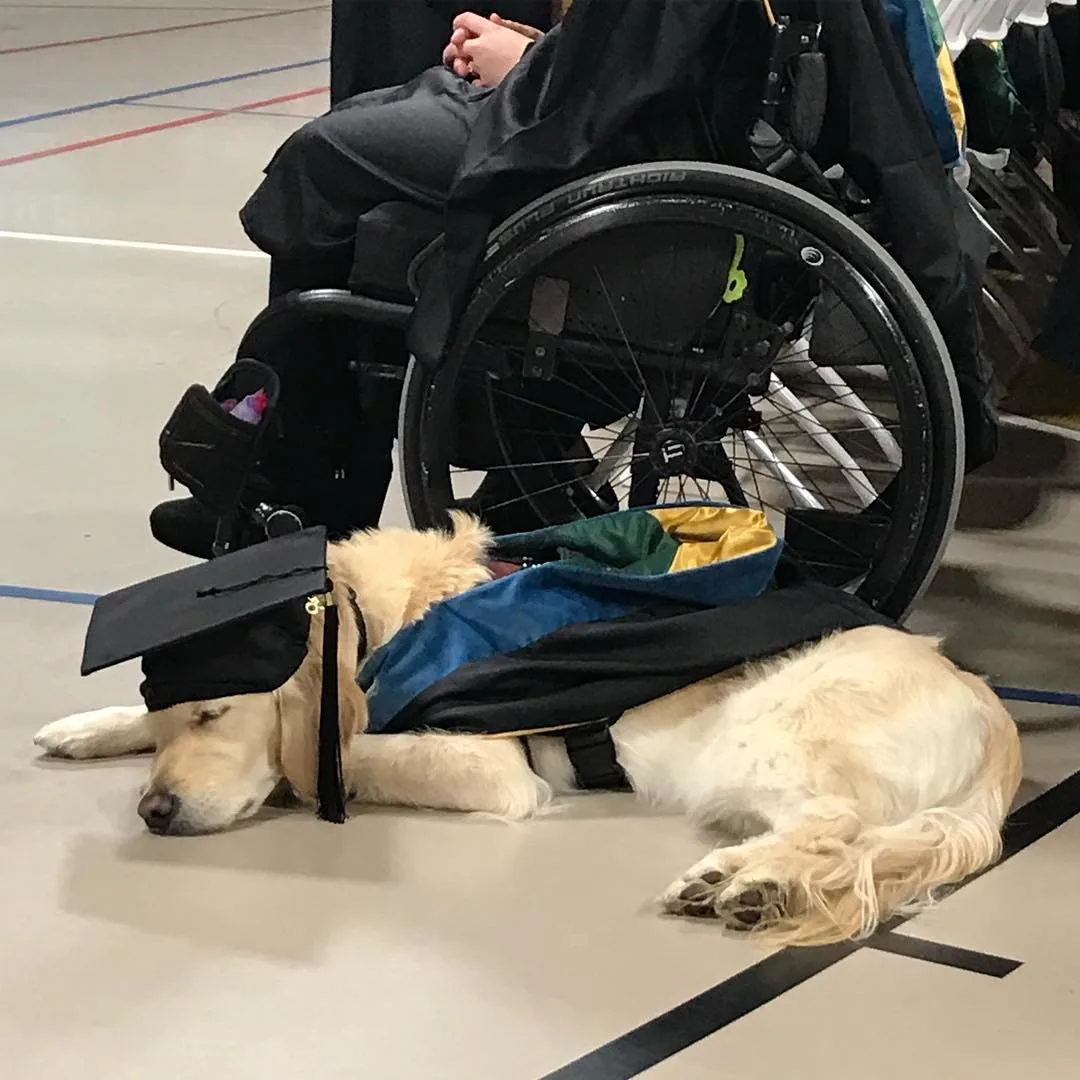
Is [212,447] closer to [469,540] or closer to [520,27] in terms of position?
[469,540]

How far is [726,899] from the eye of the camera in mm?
1949

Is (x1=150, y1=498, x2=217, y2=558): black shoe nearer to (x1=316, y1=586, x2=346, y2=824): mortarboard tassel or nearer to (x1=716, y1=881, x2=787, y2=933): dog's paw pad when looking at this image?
(x1=316, y1=586, x2=346, y2=824): mortarboard tassel

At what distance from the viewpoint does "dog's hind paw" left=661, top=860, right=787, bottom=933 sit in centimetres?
194

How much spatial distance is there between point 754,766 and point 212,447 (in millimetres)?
977

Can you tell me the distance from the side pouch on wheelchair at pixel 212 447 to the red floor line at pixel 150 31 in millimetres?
7460

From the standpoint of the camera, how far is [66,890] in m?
2.02

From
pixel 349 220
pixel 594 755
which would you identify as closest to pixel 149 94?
pixel 349 220

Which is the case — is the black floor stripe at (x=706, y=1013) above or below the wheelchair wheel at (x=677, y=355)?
below

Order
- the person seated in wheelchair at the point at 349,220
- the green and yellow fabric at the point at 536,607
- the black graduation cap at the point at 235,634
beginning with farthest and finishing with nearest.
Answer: the person seated in wheelchair at the point at 349,220 < the green and yellow fabric at the point at 536,607 < the black graduation cap at the point at 235,634

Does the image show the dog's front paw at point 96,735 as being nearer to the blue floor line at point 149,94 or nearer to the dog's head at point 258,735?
the dog's head at point 258,735

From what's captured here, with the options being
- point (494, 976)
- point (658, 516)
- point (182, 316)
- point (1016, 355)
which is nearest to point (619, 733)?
point (658, 516)

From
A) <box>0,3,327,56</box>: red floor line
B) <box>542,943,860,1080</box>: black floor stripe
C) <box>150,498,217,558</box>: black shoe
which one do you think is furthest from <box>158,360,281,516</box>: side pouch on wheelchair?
<box>0,3,327,56</box>: red floor line

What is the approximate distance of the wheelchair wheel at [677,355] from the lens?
93.0 inches

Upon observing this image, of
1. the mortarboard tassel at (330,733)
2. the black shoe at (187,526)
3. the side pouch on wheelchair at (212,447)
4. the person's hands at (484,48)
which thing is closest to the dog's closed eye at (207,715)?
the mortarboard tassel at (330,733)
